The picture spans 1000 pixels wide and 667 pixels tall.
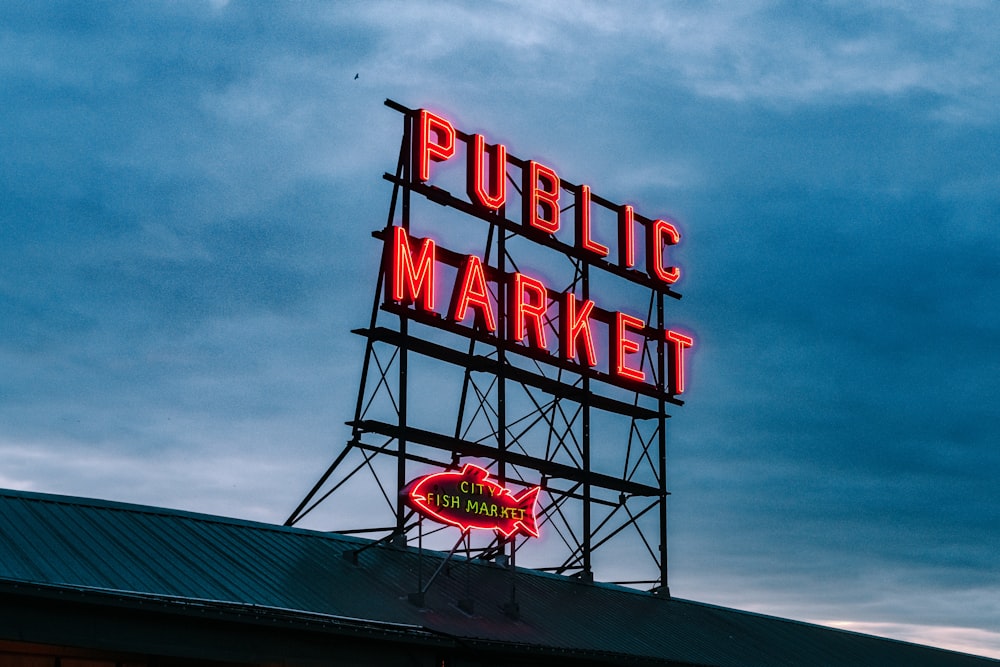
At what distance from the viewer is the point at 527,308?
4325 cm

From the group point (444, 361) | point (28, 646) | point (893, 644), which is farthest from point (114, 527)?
point (893, 644)

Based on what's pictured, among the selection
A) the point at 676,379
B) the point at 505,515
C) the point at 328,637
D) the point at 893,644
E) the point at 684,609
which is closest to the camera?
the point at 328,637

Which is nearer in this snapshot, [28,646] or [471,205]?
[28,646]

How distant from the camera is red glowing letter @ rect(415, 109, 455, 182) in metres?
40.6

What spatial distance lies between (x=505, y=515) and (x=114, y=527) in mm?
10851

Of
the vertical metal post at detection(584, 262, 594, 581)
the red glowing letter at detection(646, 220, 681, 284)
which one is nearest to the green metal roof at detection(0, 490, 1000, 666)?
the vertical metal post at detection(584, 262, 594, 581)

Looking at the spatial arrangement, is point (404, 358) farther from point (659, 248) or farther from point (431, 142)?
point (659, 248)

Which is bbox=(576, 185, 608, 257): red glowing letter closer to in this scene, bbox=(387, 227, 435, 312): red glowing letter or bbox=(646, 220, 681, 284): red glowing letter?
bbox=(646, 220, 681, 284): red glowing letter

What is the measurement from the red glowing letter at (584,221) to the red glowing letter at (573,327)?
2.17 meters

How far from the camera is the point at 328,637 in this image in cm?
2841

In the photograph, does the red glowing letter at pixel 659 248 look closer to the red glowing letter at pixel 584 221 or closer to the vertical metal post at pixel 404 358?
the red glowing letter at pixel 584 221

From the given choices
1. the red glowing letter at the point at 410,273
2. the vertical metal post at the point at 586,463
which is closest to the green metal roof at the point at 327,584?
the vertical metal post at the point at 586,463

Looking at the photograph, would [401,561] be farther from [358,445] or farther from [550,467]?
[550,467]

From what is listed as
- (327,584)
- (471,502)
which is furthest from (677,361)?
(327,584)
